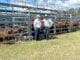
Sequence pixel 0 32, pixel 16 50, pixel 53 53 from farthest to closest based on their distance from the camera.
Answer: pixel 0 32 → pixel 16 50 → pixel 53 53

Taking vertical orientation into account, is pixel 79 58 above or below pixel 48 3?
below

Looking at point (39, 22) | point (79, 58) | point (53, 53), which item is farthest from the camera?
point (39, 22)

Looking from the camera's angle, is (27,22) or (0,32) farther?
(27,22)

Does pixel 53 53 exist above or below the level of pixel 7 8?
below

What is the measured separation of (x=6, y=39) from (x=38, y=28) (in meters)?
2.05

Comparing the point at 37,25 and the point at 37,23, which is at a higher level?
the point at 37,23

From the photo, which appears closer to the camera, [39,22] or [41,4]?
[39,22]

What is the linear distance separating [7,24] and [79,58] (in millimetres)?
5721

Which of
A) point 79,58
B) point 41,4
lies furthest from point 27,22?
point 41,4

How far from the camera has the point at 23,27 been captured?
45.6 feet

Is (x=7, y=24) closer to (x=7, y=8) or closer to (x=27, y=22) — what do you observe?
(x=27, y=22)

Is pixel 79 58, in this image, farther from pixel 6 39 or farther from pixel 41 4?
pixel 41 4

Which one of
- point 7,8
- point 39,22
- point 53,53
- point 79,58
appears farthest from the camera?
point 7,8

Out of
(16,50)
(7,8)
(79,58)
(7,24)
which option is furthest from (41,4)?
(79,58)
